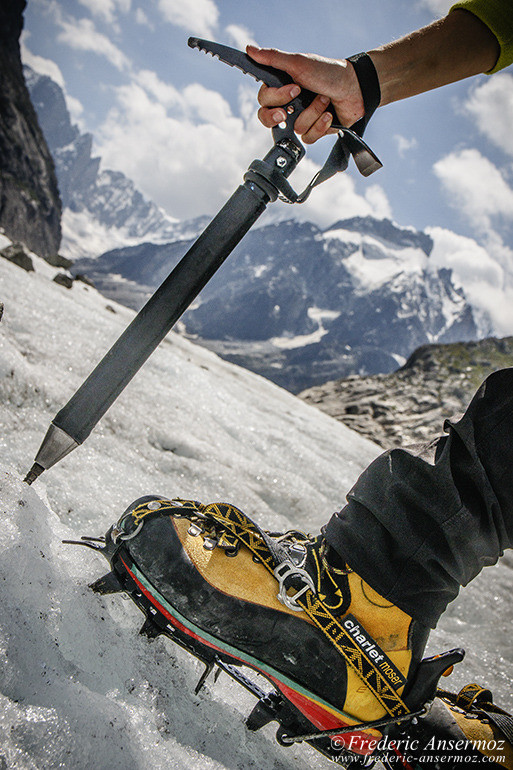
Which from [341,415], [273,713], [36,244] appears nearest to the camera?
[273,713]

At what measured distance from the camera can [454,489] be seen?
1252 millimetres

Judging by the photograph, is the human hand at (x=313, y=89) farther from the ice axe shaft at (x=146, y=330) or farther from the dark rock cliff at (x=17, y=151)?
the dark rock cliff at (x=17, y=151)

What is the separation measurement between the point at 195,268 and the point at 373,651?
4.44 ft

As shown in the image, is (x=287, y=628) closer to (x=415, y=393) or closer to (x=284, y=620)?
(x=284, y=620)

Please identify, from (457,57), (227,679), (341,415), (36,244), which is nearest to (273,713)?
(227,679)

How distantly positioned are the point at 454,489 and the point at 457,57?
4.85ft

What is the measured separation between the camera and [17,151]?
66875 millimetres

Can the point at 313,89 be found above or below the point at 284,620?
above

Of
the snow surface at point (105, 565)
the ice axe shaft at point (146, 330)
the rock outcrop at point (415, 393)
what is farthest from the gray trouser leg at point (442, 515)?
the rock outcrop at point (415, 393)

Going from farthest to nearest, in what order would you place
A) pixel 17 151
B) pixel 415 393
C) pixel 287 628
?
pixel 17 151
pixel 415 393
pixel 287 628

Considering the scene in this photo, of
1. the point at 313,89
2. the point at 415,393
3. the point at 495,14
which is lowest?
the point at 313,89

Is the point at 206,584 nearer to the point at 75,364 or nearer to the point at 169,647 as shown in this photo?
the point at 169,647

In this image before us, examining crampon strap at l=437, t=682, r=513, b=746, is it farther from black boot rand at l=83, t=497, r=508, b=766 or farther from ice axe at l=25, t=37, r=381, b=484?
ice axe at l=25, t=37, r=381, b=484

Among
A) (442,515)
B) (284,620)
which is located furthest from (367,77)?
(284,620)
